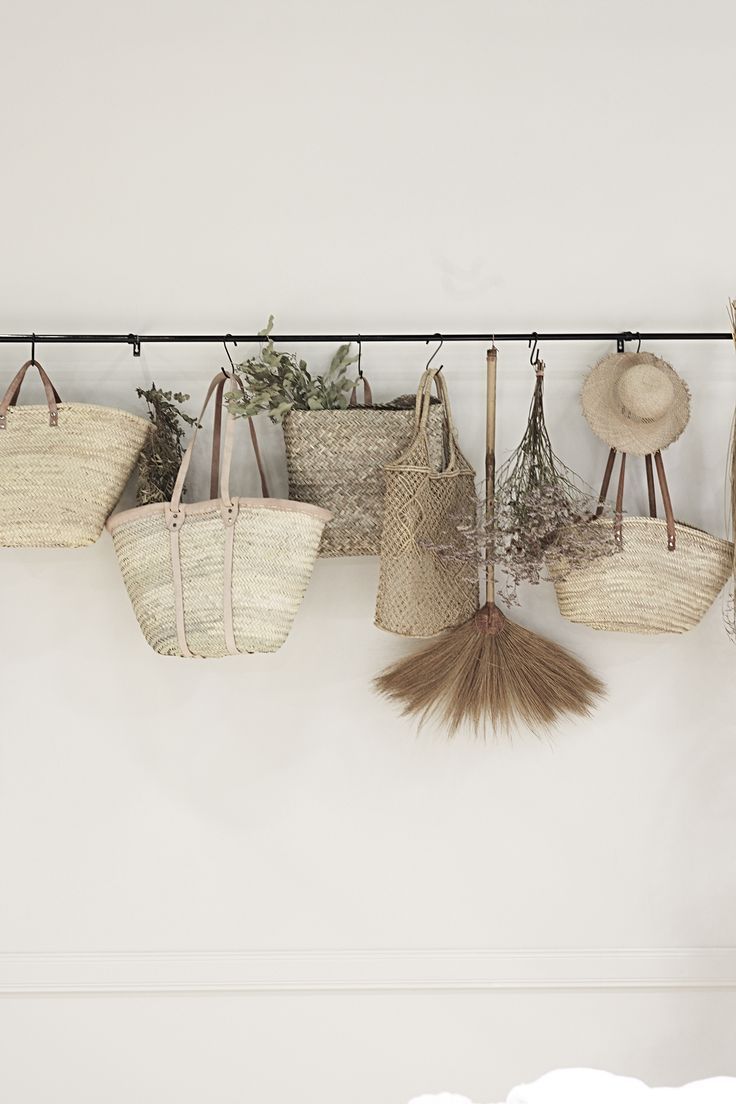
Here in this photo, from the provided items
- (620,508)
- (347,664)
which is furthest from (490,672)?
(620,508)

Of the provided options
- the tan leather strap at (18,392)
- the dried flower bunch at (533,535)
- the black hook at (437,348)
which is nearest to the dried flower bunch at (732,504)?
the dried flower bunch at (533,535)

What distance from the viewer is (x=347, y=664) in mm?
2045

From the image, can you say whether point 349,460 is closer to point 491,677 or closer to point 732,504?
point 491,677

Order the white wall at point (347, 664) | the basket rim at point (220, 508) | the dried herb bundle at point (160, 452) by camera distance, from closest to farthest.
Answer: the basket rim at point (220, 508), the dried herb bundle at point (160, 452), the white wall at point (347, 664)

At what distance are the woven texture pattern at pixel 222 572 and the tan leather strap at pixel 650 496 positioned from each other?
1.90ft

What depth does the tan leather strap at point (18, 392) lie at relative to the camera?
6.01 ft

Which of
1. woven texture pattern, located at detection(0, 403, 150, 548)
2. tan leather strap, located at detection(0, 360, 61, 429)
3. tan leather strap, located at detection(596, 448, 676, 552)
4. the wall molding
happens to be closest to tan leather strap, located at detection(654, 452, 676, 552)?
tan leather strap, located at detection(596, 448, 676, 552)

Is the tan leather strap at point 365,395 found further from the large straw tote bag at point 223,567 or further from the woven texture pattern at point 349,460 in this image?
the large straw tote bag at point 223,567

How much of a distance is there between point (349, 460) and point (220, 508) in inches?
10.6

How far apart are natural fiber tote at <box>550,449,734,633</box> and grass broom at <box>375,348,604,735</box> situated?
0.13 m

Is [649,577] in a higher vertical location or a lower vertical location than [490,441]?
lower

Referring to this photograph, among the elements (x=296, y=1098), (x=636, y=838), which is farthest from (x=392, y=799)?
(x=296, y=1098)

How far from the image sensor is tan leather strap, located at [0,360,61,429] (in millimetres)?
1833

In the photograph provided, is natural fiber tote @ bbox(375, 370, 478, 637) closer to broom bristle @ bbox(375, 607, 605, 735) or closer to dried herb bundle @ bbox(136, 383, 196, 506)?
broom bristle @ bbox(375, 607, 605, 735)
